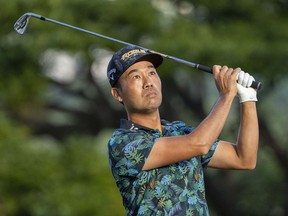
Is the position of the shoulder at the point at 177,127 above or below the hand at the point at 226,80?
below

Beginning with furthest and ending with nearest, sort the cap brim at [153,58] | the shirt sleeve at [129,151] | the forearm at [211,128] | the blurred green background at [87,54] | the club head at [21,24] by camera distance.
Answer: the blurred green background at [87,54] < the club head at [21,24] < the cap brim at [153,58] < the shirt sleeve at [129,151] < the forearm at [211,128]

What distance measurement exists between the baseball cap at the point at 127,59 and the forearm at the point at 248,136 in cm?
47

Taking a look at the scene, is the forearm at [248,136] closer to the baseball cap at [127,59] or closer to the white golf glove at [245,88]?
the white golf glove at [245,88]

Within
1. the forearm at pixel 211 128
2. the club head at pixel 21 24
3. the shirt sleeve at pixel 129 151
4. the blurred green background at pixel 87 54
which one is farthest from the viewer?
the blurred green background at pixel 87 54

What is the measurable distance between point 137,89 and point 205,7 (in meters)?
8.62

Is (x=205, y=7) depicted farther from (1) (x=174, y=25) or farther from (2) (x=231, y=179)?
(2) (x=231, y=179)

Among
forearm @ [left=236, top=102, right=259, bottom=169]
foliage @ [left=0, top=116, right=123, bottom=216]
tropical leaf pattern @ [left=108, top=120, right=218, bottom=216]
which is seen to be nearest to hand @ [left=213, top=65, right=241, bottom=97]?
forearm @ [left=236, top=102, right=259, bottom=169]

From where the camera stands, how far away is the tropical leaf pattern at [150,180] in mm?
4469

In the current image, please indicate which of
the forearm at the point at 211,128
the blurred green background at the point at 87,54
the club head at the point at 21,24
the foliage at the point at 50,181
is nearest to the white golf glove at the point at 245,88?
the forearm at the point at 211,128

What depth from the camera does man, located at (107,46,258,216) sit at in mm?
4461

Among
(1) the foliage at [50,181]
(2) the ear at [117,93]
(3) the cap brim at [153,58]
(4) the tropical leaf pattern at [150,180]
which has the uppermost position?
(3) the cap brim at [153,58]

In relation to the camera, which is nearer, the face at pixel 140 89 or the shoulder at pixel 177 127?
the face at pixel 140 89

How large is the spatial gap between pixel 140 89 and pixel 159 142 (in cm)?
28

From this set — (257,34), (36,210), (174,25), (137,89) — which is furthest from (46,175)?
(137,89)
